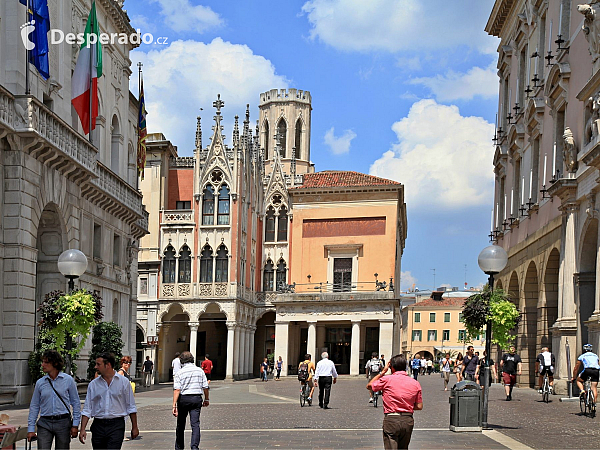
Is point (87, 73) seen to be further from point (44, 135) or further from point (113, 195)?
point (113, 195)

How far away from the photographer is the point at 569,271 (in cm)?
2831

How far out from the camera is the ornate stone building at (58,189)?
2377 centimetres

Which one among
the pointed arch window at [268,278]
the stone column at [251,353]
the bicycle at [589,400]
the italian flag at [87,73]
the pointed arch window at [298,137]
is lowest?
the stone column at [251,353]

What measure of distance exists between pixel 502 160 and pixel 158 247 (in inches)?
1042

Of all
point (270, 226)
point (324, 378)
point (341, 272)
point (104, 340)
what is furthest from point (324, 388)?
point (270, 226)

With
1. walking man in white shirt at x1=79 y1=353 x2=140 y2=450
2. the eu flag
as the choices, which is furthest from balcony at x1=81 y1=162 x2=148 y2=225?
walking man in white shirt at x1=79 y1=353 x2=140 y2=450

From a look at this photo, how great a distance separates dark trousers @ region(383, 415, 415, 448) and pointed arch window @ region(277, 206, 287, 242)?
54.7 metres

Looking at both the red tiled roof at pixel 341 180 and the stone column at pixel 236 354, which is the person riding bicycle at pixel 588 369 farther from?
the red tiled roof at pixel 341 180

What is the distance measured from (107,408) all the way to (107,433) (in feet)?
0.94

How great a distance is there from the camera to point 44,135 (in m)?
24.7

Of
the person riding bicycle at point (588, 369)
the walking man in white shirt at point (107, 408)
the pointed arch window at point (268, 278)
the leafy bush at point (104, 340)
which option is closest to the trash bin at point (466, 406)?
the person riding bicycle at point (588, 369)

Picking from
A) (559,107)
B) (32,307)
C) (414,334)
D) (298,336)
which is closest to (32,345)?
(32,307)

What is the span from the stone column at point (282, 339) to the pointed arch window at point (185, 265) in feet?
24.3

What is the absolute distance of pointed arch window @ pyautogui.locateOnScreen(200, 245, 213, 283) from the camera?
5888 centimetres
